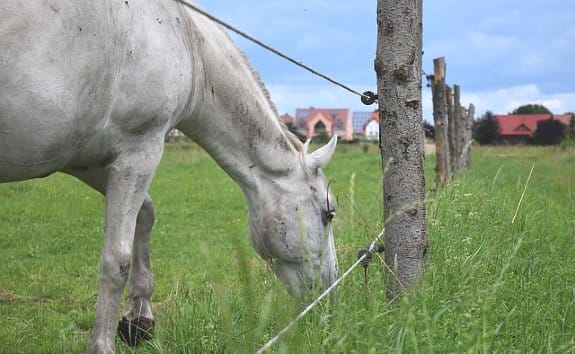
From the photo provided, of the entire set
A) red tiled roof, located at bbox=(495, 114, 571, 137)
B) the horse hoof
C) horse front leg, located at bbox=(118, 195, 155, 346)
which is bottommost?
the horse hoof

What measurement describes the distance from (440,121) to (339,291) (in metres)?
7.67

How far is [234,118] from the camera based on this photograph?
3910 millimetres

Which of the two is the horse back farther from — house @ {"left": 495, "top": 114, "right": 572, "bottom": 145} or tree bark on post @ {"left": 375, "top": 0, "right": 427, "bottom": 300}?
house @ {"left": 495, "top": 114, "right": 572, "bottom": 145}

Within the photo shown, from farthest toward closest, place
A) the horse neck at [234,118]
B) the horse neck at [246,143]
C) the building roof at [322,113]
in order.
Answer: the building roof at [322,113] → the horse neck at [246,143] → the horse neck at [234,118]

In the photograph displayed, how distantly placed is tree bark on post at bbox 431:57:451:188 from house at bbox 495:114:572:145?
2574 inches

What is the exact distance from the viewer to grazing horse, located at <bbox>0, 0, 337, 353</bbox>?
2.80 metres

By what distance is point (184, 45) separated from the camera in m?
3.46

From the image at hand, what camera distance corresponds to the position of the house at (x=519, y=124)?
74.8 metres

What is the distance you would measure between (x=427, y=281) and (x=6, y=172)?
6.60ft

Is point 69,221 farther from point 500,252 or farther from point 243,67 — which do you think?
point 500,252

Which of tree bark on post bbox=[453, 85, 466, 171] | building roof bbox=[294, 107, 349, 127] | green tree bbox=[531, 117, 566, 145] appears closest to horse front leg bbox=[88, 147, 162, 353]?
tree bark on post bbox=[453, 85, 466, 171]

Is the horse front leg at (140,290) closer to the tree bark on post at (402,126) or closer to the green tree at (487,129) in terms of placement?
the tree bark on post at (402,126)

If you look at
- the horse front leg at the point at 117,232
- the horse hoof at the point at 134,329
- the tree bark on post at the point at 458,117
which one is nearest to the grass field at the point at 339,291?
the horse hoof at the point at 134,329

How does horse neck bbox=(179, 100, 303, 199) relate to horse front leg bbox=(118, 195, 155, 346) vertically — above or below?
above
